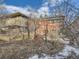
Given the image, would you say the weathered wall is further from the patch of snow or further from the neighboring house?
the patch of snow

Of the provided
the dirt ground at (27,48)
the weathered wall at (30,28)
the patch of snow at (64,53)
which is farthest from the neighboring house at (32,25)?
the patch of snow at (64,53)

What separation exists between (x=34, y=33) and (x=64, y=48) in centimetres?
64

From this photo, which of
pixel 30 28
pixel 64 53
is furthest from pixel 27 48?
pixel 64 53

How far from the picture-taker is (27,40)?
4996 mm

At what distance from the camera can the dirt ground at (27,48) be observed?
16.0 feet

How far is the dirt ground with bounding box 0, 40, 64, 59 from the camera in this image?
16.0 ft

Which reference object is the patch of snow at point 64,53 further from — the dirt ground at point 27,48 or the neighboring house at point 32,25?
the neighboring house at point 32,25

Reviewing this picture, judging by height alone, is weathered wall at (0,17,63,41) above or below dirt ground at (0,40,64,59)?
above

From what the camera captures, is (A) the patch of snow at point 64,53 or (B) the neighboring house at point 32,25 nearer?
(A) the patch of snow at point 64,53

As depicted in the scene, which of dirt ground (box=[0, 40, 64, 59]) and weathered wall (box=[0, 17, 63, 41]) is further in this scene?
weathered wall (box=[0, 17, 63, 41])

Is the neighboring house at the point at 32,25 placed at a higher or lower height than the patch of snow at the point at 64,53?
higher

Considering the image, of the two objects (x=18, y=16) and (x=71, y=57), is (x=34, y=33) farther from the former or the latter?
(x=71, y=57)

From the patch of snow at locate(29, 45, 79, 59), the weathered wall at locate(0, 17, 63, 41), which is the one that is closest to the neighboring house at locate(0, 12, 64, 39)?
the weathered wall at locate(0, 17, 63, 41)

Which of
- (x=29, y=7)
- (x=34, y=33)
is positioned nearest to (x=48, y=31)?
(x=34, y=33)
